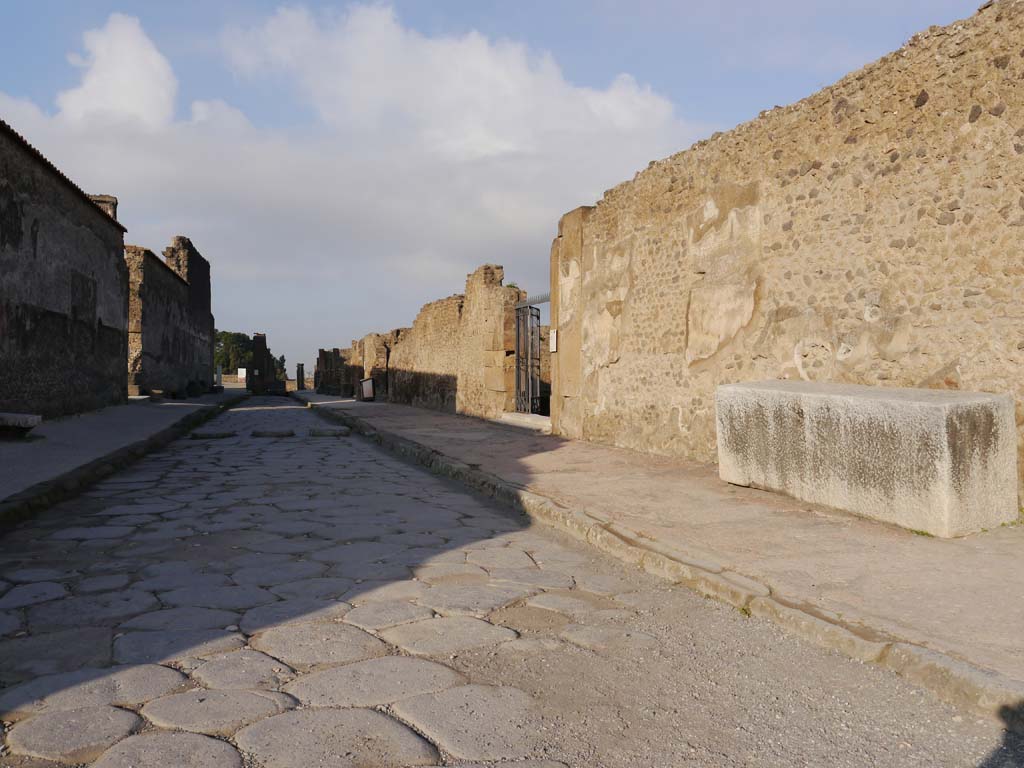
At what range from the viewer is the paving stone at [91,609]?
253cm

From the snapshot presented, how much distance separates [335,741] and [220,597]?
51.7 inches

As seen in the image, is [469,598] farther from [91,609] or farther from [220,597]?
[91,609]

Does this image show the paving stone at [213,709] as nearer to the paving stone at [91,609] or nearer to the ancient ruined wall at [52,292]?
the paving stone at [91,609]

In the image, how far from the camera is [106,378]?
13.7 metres

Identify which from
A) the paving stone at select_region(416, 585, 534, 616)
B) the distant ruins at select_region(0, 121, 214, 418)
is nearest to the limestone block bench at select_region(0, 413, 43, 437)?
the distant ruins at select_region(0, 121, 214, 418)

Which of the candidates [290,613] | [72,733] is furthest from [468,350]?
[72,733]

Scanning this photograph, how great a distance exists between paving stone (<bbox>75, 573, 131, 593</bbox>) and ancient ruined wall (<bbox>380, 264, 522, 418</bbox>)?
360 inches

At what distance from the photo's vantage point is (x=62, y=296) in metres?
11.5

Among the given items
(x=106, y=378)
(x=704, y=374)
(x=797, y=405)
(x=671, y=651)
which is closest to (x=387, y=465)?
(x=704, y=374)

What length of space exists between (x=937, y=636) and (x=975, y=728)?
1.56 ft

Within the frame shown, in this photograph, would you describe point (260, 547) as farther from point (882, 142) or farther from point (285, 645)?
point (882, 142)

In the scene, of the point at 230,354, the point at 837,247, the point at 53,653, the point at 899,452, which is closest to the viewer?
the point at 53,653

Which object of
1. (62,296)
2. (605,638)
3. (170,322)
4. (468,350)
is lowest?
(605,638)

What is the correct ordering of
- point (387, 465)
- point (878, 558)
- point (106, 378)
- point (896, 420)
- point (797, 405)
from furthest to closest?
point (106, 378) → point (387, 465) → point (797, 405) → point (896, 420) → point (878, 558)
